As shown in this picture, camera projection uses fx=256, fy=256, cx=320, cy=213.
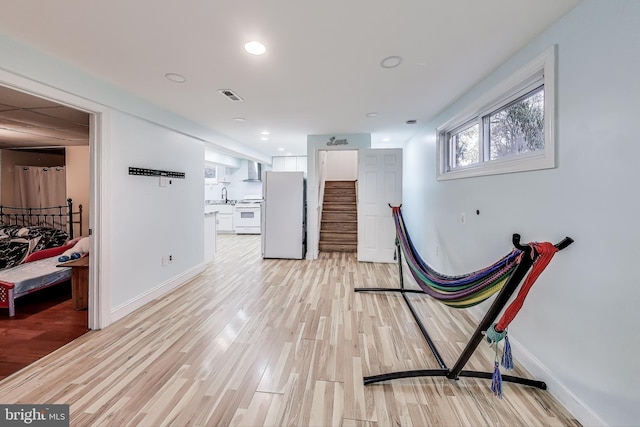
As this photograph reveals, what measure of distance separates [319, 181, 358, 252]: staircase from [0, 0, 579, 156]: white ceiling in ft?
11.4

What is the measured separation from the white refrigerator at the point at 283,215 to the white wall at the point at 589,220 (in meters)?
3.54

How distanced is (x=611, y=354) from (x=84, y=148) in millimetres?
6962

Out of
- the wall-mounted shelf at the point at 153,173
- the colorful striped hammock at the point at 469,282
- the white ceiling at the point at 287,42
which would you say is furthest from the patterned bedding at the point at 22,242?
the colorful striped hammock at the point at 469,282

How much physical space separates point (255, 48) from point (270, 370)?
7.50 feet

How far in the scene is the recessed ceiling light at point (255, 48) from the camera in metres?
1.79

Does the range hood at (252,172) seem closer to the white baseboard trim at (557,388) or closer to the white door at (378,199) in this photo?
the white door at (378,199)

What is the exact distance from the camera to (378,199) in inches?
186

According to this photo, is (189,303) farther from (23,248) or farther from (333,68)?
(333,68)

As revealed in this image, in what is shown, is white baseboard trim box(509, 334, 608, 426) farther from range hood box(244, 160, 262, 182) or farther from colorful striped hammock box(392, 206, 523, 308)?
range hood box(244, 160, 262, 182)

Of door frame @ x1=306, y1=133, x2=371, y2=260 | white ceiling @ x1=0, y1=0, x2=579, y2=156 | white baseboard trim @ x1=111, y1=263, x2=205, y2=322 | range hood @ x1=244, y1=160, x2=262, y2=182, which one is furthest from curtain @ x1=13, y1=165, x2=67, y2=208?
door frame @ x1=306, y1=133, x2=371, y2=260

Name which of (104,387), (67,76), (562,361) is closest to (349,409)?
(562,361)

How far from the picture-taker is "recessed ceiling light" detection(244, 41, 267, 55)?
5.89ft

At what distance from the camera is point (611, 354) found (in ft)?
4.07

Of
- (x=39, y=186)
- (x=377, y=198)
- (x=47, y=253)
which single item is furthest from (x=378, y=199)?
(x=39, y=186)
